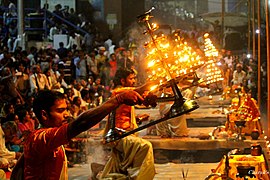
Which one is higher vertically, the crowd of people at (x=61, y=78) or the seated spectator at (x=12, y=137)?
the crowd of people at (x=61, y=78)

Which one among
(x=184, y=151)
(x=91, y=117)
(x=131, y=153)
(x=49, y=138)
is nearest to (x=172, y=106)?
(x=91, y=117)

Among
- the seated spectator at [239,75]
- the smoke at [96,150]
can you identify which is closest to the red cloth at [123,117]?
the smoke at [96,150]

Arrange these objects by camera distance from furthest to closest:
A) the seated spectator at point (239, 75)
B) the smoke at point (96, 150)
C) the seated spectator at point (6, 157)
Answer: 1. the seated spectator at point (239, 75)
2. the smoke at point (96, 150)
3. the seated spectator at point (6, 157)

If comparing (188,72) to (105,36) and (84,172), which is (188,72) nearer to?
(84,172)

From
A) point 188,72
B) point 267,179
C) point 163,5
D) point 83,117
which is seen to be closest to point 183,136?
point 267,179

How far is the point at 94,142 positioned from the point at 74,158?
0.71 meters

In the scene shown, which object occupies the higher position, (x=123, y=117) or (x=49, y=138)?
(x=49, y=138)

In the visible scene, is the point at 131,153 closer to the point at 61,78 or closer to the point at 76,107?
the point at 76,107

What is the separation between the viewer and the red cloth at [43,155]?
4148mm

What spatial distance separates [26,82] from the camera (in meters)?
16.4

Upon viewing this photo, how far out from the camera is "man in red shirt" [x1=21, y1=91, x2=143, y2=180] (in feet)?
13.3

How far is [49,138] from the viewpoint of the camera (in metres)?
4.13

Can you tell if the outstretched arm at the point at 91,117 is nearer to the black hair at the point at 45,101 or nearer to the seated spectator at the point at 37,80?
the black hair at the point at 45,101

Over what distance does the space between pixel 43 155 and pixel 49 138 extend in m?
0.18
